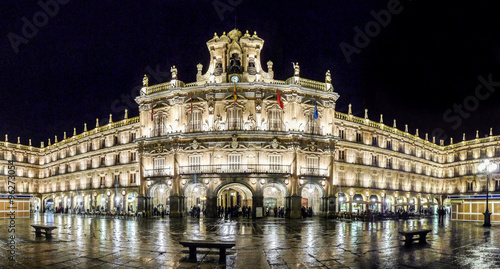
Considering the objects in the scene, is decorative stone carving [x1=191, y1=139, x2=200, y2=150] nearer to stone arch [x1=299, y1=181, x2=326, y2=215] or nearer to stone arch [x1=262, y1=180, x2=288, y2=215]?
stone arch [x1=262, y1=180, x2=288, y2=215]

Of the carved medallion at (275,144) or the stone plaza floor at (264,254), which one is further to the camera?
the carved medallion at (275,144)

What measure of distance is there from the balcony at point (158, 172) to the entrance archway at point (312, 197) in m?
16.2

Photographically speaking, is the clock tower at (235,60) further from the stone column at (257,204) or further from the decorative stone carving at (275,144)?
the stone column at (257,204)

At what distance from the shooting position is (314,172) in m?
45.8

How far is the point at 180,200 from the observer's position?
4506 cm

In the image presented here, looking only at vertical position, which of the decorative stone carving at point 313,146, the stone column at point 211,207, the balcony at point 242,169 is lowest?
the stone column at point 211,207

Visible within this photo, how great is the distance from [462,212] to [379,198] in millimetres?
12627

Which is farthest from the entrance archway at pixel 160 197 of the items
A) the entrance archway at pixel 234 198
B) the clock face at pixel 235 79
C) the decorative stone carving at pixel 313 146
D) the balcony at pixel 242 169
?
the decorative stone carving at pixel 313 146

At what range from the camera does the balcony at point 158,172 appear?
4656 cm

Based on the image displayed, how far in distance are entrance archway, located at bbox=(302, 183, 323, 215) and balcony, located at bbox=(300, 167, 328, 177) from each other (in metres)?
1.27

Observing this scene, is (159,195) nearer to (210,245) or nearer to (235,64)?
(235,64)

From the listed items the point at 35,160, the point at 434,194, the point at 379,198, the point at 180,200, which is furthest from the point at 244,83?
the point at 35,160

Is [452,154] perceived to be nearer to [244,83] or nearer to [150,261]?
[244,83]

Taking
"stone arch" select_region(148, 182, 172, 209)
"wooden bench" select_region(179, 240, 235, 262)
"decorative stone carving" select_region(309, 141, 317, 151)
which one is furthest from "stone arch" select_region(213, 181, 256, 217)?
"wooden bench" select_region(179, 240, 235, 262)
